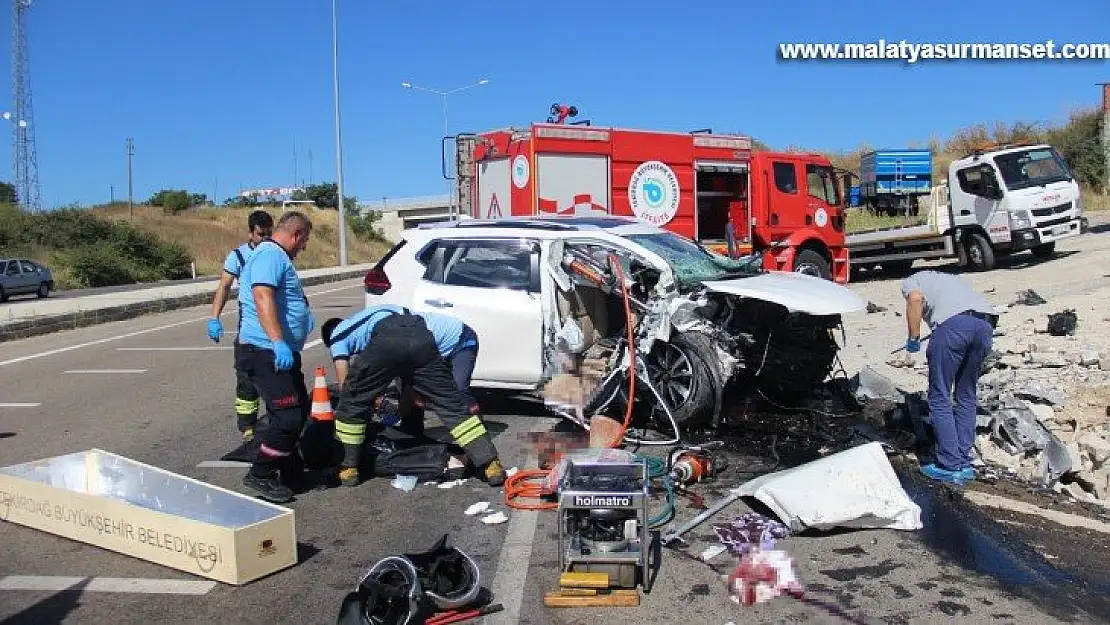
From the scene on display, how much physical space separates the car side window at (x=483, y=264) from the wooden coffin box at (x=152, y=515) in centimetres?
328

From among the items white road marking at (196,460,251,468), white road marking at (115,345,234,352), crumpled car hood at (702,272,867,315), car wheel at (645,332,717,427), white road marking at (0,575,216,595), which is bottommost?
white road marking at (0,575,216,595)

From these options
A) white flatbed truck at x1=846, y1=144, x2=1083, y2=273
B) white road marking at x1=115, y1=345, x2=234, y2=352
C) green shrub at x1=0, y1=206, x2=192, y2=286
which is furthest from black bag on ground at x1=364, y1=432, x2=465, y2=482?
green shrub at x1=0, y1=206, x2=192, y2=286

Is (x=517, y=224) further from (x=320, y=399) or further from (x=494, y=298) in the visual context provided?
(x=320, y=399)

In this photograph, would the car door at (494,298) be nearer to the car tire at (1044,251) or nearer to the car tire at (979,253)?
the car tire at (979,253)

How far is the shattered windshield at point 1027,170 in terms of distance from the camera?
1852 centimetres

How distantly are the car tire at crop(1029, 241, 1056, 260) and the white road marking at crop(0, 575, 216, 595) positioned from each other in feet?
63.0

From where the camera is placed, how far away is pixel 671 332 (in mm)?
7301

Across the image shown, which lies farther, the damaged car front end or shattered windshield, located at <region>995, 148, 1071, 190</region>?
shattered windshield, located at <region>995, 148, 1071, 190</region>

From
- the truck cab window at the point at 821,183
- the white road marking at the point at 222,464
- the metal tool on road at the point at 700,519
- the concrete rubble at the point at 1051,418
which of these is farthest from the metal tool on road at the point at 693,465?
the truck cab window at the point at 821,183

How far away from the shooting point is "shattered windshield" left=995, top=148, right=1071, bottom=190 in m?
18.5

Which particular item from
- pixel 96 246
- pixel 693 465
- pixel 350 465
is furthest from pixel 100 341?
pixel 96 246

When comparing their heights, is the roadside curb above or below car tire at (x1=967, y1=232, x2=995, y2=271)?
below

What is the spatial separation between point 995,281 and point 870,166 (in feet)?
66.5

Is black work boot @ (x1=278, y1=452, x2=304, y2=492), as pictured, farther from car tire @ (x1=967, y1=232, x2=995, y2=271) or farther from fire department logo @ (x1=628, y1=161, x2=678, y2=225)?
car tire @ (x1=967, y1=232, x2=995, y2=271)
